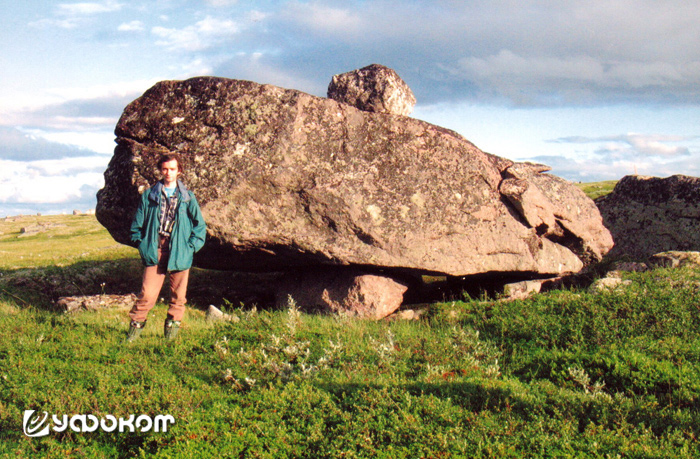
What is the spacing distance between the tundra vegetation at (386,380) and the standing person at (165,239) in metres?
0.57

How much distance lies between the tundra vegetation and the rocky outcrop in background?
1.69 metres

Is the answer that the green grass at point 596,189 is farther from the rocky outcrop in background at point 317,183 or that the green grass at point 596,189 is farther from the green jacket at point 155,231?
the green jacket at point 155,231

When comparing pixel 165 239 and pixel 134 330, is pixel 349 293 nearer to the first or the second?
pixel 165 239

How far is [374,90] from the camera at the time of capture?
48.5 ft

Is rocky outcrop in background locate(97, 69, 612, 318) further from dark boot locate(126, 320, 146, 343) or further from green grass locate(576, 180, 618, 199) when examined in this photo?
green grass locate(576, 180, 618, 199)

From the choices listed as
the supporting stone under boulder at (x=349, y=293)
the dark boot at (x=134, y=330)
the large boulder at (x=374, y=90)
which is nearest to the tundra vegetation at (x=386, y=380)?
the dark boot at (x=134, y=330)

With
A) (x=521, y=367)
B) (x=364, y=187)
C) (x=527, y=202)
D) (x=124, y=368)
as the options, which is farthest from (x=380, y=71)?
(x=124, y=368)

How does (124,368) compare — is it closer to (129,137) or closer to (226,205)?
(226,205)

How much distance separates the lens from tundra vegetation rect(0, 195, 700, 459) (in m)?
6.82

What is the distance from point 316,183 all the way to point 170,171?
3251 millimetres

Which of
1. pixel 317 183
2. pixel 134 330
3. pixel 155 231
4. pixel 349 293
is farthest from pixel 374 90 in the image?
pixel 134 330

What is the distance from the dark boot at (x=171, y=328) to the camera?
36.3 feet

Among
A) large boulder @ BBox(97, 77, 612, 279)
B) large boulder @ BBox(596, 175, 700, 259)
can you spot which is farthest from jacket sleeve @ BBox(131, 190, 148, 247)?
large boulder @ BBox(596, 175, 700, 259)

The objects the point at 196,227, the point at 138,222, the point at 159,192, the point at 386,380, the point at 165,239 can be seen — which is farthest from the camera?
the point at 196,227
